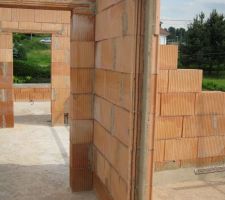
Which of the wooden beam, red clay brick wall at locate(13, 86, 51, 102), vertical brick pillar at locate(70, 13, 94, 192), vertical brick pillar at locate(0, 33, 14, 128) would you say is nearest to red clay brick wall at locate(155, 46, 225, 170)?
vertical brick pillar at locate(70, 13, 94, 192)

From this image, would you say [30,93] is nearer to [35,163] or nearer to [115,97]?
[35,163]

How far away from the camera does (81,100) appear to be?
4.84m

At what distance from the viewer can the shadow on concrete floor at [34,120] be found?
10127 mm

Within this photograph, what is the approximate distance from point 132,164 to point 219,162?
10.7 feet

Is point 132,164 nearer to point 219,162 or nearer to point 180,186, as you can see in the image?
point 180,186

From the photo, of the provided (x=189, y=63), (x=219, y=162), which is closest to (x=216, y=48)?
(x=189, y=63)

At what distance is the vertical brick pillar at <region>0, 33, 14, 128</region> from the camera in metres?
9.02

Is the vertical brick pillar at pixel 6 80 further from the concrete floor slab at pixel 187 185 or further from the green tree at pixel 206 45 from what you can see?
the green tree at pixel 206 45

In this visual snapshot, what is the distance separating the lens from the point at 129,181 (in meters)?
3.38

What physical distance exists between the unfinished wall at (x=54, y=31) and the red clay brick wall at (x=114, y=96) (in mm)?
4942

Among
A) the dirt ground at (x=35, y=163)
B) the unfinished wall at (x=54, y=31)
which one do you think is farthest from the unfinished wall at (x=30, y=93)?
the unfinished wall at (x=54, y=31)

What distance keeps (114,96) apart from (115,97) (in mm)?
39

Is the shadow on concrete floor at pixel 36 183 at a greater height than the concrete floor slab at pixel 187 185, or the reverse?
the shadow on concrete floor at pixel 36 183

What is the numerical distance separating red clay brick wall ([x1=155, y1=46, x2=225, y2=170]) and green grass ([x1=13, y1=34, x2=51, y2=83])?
53.4 feet
